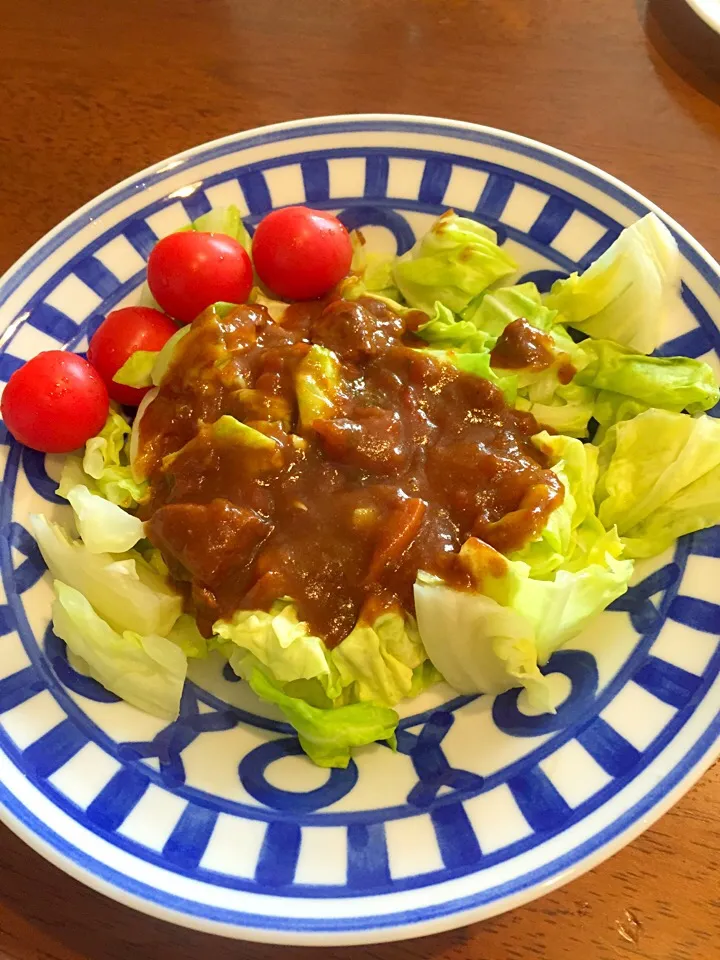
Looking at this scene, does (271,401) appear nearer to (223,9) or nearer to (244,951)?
(244,951)

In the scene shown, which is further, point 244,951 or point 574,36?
point 574,36

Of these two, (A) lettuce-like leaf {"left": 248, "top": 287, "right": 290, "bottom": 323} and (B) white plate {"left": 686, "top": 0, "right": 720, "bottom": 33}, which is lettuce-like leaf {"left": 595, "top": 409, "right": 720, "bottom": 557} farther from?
(B) white plate {"left": 686, "top": 0, "right": 720, "bottom": 33}

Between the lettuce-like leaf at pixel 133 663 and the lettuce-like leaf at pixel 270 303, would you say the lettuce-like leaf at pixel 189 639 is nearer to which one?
the lettuce-like leaf at pixel 133 663

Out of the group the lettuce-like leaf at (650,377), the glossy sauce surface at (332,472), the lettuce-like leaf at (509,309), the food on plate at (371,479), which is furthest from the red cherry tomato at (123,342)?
the lettuce-like leaf at (650,377)

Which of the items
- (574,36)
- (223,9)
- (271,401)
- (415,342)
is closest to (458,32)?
(574,36)

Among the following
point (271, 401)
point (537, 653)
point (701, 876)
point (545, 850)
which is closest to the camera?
point (545, 850)

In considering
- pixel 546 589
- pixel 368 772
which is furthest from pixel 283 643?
pixel 546 589

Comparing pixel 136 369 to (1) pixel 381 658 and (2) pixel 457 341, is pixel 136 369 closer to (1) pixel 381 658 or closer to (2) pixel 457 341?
(2) pixel 457 341
